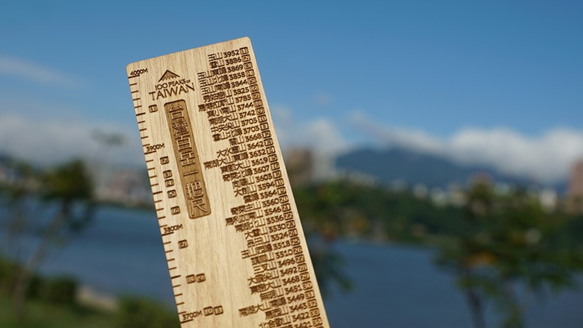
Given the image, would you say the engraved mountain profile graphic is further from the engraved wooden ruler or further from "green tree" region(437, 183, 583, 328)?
Result: "green tree" region(437, 183, 583, 328)

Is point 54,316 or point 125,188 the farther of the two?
point 125,188

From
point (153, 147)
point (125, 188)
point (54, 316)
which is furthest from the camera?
point (125, 188)

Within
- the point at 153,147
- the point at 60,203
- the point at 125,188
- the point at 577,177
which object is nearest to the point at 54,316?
the point at 60,203

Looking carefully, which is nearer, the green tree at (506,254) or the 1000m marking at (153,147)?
the 1000m marking at (153,147)

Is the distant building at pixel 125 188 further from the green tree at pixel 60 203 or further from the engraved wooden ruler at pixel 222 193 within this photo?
the engraved wooden ruler at pixel 222 193

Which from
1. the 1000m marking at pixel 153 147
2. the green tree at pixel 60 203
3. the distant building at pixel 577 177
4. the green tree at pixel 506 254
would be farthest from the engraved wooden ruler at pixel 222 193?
the distant building at pixel 577 177

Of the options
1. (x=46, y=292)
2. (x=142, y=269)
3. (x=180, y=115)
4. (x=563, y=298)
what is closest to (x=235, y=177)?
(x=180, y=115)

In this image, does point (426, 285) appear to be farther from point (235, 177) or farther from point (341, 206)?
point (235, 177)

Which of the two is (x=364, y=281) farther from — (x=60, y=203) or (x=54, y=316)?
(x=60, y=203)
